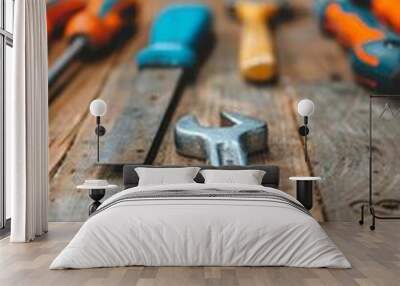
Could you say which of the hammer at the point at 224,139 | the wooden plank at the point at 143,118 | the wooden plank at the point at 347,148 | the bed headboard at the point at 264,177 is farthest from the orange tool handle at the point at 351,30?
the wooden plank at the point at 143,118

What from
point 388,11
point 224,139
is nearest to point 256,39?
point 224,139

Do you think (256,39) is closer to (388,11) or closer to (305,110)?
(305,110)

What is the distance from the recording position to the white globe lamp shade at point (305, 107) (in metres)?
5.24

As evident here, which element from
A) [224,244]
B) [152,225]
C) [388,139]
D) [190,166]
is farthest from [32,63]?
[388,139]

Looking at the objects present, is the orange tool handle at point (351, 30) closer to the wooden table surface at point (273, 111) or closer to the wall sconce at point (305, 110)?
the wooden table surface at point (273, 111)

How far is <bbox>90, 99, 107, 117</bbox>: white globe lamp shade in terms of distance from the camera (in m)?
5.27

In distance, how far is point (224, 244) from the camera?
344 centimetres

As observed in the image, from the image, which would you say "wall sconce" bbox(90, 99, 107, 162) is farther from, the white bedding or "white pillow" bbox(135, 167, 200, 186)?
the white bedding

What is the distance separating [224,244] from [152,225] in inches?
15.9

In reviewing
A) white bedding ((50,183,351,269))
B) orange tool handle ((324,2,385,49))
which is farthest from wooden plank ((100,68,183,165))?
white bedding ((50,183,351,269))

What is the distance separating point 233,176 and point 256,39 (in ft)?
4.41

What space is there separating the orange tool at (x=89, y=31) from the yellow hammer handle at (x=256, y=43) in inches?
43.3

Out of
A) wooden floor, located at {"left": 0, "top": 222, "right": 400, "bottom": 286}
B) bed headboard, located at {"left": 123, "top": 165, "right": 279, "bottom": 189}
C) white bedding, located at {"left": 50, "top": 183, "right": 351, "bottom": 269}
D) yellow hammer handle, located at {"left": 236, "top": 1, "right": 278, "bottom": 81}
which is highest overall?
yellow hammer handle, located at {"left": 236, "top": 1, "right": 278, "bottom": 81}

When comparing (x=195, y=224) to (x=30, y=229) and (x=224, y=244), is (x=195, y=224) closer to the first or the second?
(x=224, y=244)
